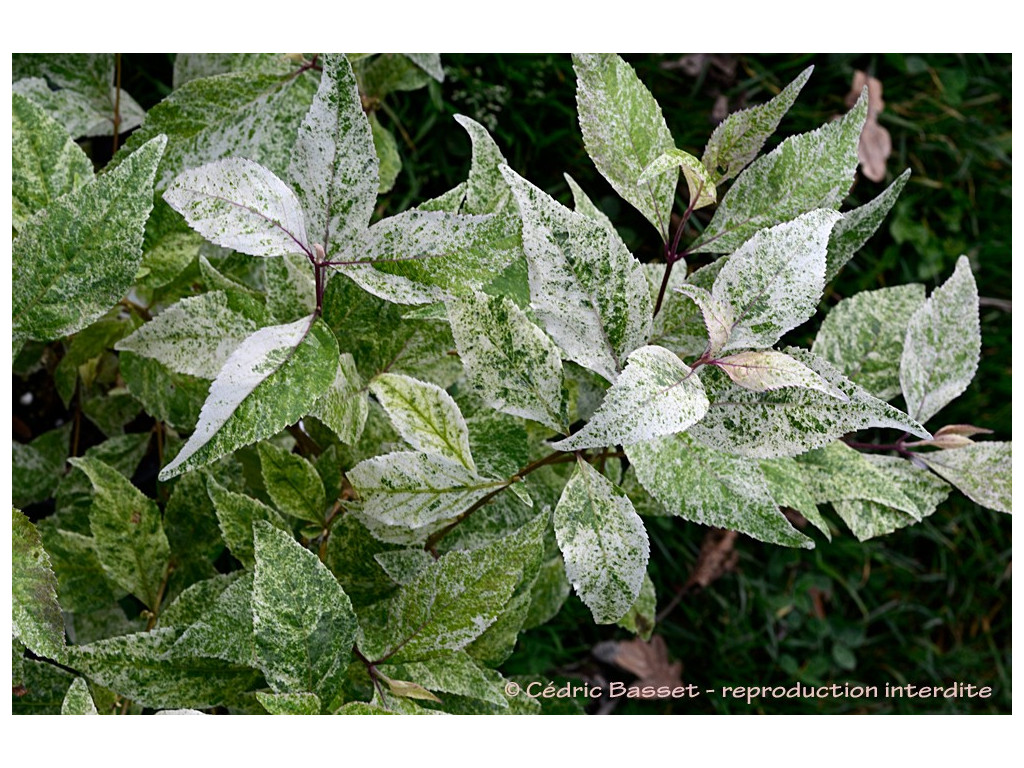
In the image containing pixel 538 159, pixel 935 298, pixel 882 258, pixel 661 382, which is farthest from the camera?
pixel 882 258

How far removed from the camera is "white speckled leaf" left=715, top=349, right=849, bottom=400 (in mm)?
537

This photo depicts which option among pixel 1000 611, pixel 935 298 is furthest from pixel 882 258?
pixel 935 298

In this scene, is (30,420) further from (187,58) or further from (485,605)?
(485,605)

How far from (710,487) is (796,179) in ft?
0.76

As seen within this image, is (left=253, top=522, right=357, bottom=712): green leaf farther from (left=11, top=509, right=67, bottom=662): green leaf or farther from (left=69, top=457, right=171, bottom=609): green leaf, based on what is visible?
(left=69, top=457, right=171, bottom=609): green leaf

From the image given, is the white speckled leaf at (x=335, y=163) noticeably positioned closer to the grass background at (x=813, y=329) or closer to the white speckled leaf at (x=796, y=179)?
the white speckled leaf at (x=796, y=179)

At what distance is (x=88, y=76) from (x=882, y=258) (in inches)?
59.7

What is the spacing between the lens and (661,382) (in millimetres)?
539

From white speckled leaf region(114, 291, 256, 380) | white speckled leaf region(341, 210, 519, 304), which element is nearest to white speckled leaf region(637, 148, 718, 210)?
white speckled leaf region(341, 210, 519, 304)

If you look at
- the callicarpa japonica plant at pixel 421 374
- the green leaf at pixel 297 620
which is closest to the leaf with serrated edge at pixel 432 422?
the callicarpa japonica plant at pixel 421 374

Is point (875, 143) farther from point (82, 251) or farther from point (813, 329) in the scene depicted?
point (82, 251)

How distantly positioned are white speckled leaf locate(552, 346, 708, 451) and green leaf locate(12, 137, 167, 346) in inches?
13.2

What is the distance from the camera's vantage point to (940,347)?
79 cm

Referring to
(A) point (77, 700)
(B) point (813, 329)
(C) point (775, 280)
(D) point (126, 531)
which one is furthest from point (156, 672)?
(B) point (813, 329)
